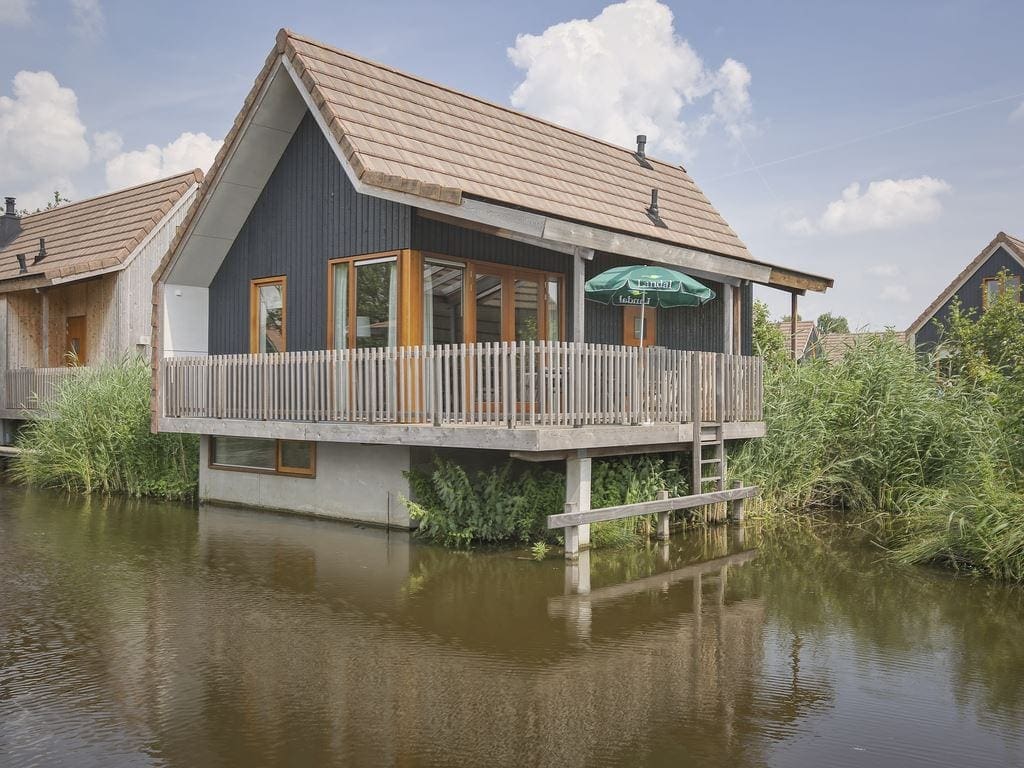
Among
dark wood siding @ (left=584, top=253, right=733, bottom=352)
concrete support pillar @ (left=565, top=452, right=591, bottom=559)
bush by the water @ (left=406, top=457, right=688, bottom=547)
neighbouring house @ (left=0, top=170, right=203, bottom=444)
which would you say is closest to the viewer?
concrete support pillar @ (left=565, top=452, right=591, bottom=559)

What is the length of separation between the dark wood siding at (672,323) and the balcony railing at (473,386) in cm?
263

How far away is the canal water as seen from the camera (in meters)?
5.49

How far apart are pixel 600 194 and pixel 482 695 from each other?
11.2 meters

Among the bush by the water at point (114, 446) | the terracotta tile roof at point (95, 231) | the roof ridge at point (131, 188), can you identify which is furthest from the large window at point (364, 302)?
the roof ridge at point (131, 188)

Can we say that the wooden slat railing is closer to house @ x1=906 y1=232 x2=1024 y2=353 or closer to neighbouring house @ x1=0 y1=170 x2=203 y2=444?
neighbouring house @ x1=0 y1=170 x2=203 y2=444

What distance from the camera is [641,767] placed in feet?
16.8

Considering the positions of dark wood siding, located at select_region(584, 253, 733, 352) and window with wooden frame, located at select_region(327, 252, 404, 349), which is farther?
dark wood siding, located at select_region(584, 253, 733, 352)

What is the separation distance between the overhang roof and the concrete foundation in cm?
351

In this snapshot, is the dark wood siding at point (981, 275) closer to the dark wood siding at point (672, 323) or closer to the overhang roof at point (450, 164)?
the dark wood siding at point (672, 323)

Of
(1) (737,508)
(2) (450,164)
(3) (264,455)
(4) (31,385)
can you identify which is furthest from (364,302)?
(4) (31,385)

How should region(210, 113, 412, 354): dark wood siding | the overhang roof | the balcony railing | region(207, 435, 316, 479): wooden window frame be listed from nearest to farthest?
the balcony railing < the overhang roof < region(210, 113, 412, 354): dark wood siding < region(207, 435, 316, 479): wooden window frame

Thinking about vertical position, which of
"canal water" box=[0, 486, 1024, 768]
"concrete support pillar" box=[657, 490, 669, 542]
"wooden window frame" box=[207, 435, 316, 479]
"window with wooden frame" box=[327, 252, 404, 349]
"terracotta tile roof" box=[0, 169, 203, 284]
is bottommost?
"canal water" box=[0, 486, 1024, 768]

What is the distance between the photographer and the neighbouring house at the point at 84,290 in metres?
20.8

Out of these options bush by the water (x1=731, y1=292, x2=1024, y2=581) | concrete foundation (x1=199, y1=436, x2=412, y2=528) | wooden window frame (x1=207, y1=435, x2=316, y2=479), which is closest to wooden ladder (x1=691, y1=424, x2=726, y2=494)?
bush by the water (x1=731, y1=292, x2=1024, y2=581)
